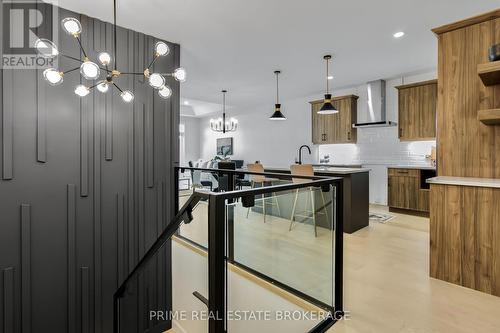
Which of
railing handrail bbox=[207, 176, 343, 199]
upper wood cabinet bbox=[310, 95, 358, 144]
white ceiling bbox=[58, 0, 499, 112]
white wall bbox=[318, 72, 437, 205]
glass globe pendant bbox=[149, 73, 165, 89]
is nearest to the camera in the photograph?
railing handrail bbox=[207, 176, 343, 199]

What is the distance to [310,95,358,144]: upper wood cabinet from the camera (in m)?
6.24

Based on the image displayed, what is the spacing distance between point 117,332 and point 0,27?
3.05m

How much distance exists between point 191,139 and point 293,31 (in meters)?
8.53

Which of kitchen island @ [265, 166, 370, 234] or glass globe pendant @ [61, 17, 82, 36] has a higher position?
glass globe pendant @ [61, 17, 82, 36]

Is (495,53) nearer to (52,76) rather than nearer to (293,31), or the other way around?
(293,31)

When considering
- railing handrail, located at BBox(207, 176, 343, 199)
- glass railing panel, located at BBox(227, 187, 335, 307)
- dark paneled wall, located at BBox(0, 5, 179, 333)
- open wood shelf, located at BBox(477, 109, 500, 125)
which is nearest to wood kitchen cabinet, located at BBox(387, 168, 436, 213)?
open wood shelf, located at BBox(477, 109, 500, 125)

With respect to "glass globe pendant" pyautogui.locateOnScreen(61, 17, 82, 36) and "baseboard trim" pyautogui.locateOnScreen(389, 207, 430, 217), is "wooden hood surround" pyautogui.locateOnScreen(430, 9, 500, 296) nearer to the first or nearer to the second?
"baseboard trim" pyautogui.locateOnScreen(389, 207, 430, 217)

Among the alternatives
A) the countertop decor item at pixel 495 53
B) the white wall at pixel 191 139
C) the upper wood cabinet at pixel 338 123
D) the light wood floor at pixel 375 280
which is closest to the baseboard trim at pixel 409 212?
the light wood floor at pixel 375 280

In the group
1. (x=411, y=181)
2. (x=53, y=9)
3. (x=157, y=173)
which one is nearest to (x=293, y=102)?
(x=411, y=181)

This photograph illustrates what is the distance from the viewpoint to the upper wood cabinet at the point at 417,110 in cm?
501

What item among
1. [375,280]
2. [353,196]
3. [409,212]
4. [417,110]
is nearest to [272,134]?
[417,110]

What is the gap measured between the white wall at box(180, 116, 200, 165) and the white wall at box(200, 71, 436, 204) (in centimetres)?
81

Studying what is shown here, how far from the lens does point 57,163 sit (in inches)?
96.8

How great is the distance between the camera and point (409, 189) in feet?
16.8
